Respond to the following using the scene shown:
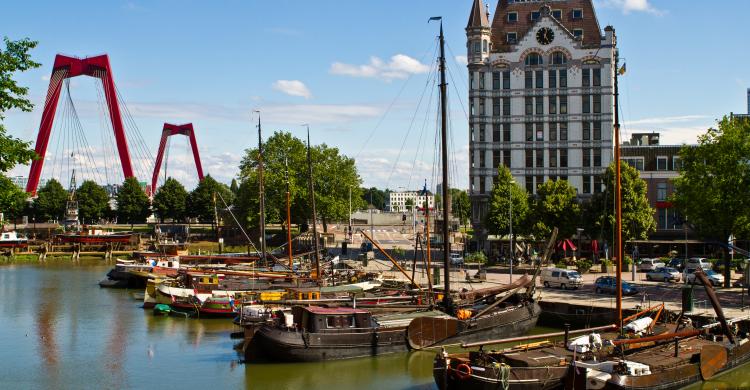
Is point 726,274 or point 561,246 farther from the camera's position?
point 561,246

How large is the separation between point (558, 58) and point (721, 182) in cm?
3398

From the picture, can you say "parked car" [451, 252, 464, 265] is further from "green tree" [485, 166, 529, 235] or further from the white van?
the white van

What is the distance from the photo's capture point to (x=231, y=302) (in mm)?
50719

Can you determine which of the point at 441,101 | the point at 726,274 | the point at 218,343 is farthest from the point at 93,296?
the point at 726,274

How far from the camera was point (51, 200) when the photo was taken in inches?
5433

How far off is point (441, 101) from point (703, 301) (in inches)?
730

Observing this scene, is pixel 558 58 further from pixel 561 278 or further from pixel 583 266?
pixel 561 278

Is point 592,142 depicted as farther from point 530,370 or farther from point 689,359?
point 530,370

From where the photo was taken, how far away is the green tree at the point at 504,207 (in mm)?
A: 74562

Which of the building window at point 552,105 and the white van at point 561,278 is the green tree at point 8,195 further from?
the building window at point 552,105

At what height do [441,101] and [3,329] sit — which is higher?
[441,101]

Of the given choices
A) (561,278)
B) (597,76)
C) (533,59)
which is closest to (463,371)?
(561,278)

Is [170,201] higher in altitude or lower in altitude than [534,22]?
lower

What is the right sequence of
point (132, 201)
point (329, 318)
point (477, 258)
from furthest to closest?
point (132, 201) → point (477, 258) → point (329, 318)
